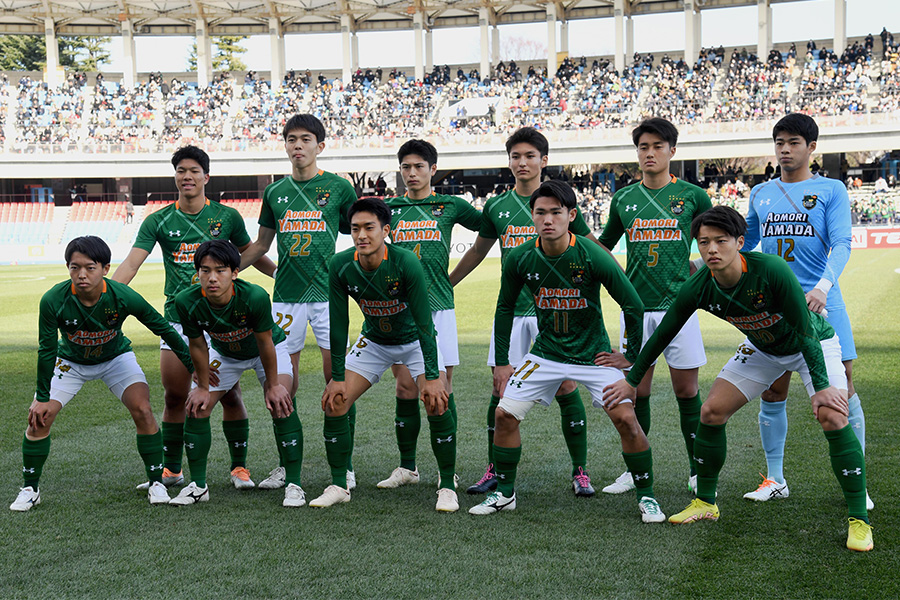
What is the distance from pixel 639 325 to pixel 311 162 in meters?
2.85

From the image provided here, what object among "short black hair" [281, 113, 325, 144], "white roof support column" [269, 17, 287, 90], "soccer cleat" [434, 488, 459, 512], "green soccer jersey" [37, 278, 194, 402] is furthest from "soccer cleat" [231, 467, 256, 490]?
"white roof support column" [269, 17, 287, 90]

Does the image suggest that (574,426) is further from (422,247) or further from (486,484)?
(422,247)

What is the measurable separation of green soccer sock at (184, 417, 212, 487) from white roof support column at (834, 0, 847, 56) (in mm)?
44581

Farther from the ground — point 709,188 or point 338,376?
point 709,188

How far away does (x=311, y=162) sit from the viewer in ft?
21.6

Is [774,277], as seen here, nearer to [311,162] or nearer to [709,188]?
[311,162]

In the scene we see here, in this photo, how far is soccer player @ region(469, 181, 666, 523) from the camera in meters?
5.22

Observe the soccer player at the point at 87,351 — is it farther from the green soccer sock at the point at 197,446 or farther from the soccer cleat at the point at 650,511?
the soccer cleat at the point at 650,511

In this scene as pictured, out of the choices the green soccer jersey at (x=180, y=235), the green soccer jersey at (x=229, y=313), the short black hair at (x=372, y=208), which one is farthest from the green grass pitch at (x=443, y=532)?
the short black hair at (x=372, y=208)

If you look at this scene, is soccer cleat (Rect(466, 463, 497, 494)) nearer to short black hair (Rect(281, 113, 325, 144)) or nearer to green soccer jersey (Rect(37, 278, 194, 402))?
green soccer jersey (Rect(37, 278, 194, 402))

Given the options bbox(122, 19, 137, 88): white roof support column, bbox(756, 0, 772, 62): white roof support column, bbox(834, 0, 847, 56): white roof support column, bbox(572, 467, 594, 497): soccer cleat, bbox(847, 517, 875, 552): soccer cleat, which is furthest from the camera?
bbox(122, 19, 137, 88): white roof support column

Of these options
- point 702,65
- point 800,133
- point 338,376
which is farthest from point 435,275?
point 702,65

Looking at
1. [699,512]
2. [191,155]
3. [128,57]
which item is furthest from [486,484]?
[128,57]

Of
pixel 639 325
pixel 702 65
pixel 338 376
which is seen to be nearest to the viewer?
pixel 639 325
